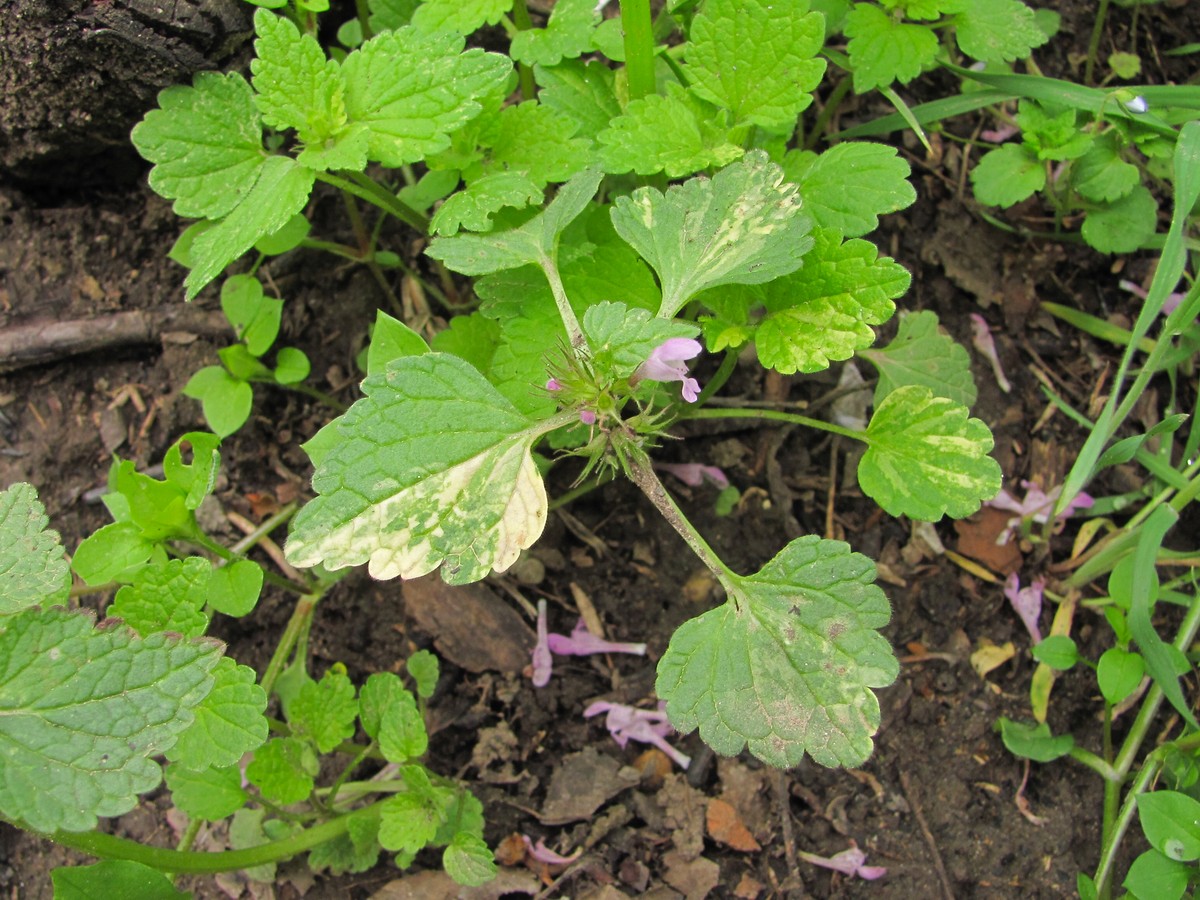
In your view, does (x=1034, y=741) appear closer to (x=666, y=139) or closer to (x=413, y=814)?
(x=413, y=814)

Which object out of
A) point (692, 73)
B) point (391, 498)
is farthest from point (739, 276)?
point (391, 498)

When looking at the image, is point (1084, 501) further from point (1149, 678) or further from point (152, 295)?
point (152, 295)

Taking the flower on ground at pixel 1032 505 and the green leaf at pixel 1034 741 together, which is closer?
the green leaf at pixel 1034 741

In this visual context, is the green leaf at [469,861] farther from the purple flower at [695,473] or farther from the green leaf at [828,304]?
the green leaf at [828,304]

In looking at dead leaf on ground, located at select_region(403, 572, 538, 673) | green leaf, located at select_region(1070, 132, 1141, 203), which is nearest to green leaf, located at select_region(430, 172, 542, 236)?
dead leaf on ground, located at select_region(403, 572, 538, 673)

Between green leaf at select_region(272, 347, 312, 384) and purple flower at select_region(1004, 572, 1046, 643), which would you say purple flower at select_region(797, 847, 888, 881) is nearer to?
purple flower at select_region(1004, 572, 1046, 643)

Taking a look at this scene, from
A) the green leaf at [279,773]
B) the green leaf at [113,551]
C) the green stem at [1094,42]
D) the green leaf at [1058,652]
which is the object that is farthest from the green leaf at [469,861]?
the green stem at [1094,42]
